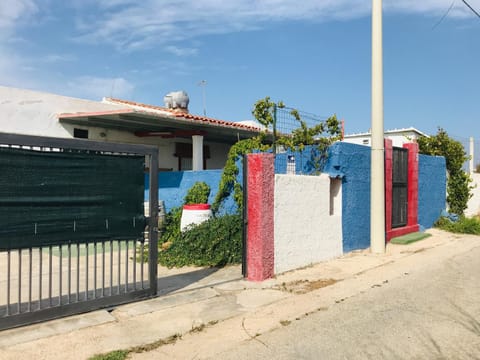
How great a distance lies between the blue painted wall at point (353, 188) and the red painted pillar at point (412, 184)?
2864mm

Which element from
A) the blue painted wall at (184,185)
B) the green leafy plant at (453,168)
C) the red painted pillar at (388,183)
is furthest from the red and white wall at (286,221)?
the green leafy plant at (453,168)

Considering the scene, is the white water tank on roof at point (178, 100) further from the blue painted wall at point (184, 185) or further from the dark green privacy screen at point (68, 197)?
the dark green privacy screen at point (68, 197)

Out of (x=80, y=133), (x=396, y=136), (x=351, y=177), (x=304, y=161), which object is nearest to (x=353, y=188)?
(x=351, y=177)

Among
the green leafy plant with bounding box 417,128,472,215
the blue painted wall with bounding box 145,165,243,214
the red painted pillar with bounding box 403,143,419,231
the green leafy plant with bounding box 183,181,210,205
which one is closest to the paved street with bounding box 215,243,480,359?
the blue painted wall with bounding box 145,165,243,214

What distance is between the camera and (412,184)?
41.9ft

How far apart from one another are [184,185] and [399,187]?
20.9 feet

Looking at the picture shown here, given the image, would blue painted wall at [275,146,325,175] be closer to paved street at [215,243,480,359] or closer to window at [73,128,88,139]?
paved street at [215,243,480,359]

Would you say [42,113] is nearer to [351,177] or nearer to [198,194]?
[198,194]

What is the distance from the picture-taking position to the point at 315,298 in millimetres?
6129

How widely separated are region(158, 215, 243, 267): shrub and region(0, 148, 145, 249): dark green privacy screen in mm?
2755

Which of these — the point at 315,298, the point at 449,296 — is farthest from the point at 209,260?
the point at 449,296

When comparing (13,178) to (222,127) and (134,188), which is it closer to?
(134,188)

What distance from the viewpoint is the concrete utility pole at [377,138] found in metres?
9.70

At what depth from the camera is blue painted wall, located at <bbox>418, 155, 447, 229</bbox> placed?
44.3 feet
